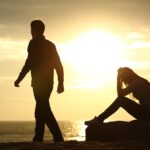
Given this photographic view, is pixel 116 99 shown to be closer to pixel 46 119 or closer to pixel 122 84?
pixel 122 84

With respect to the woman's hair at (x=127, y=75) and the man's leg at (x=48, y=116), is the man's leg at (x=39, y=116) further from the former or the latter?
the woman's hair at (x=127, y=75)

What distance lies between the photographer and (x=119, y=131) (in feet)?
45.4

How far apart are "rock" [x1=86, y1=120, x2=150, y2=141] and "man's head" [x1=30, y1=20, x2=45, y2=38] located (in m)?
2.78

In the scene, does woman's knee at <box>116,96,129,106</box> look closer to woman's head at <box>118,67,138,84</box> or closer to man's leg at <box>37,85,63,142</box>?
woman's head at <box>118,67,138,84</box>

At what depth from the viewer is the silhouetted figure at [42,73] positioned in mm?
13734

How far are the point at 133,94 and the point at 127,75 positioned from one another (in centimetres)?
51

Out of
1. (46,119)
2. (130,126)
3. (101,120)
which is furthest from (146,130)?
(46,119)

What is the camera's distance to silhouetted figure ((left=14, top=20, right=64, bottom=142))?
13.7 m

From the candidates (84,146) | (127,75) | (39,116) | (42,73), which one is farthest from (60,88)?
(84,146)

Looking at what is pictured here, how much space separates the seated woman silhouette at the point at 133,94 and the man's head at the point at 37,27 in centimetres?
226

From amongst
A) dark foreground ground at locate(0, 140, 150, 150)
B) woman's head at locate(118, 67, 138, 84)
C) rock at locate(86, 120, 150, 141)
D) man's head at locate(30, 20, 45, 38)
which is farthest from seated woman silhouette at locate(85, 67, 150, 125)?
man's head at locate(30, 20, 45, 38)

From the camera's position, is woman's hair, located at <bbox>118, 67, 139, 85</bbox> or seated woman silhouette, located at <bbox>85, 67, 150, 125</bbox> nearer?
seated woman silhouette, located at <bbox>85, 67, 150, 125</bbox>

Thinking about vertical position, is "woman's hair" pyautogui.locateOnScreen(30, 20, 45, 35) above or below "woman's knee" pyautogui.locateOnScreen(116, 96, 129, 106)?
above

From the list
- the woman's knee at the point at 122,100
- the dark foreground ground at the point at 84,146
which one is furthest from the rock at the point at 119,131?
the dark foreground ground at the point at 84,146
